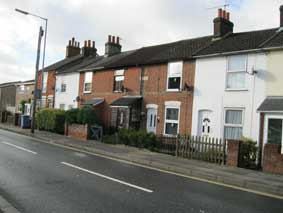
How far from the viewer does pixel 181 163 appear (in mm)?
14133

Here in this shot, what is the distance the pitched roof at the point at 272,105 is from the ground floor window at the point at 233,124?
177 centimetres

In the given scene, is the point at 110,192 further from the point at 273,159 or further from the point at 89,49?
the point at 89,49

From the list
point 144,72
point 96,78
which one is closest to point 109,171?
point 144,72

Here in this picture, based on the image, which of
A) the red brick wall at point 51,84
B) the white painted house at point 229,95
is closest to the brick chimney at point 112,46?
the red brick wall at point 51,84

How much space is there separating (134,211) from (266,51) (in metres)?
12.6

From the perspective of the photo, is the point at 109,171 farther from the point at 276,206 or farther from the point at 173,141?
the point at 173,141

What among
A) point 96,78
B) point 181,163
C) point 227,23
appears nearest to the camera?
point 181,163

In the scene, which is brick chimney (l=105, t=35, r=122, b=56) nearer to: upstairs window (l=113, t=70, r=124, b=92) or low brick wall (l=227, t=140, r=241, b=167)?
upstairs window (l=113, t=70, r=124, b=92)

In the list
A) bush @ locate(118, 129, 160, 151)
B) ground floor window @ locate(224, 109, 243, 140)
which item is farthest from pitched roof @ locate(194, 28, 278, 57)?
bush @ locate(118, 129, 160, 151)

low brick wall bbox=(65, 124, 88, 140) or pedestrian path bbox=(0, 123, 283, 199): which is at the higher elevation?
low brick wall bbox=(65, 124, 88, 140)

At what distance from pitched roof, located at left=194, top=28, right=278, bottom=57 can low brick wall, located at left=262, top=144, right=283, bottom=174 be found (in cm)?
621

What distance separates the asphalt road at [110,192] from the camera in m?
7.44

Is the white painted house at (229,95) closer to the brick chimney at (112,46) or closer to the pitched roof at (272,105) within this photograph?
the pitched roof at (272,105)

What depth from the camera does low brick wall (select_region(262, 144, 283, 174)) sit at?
42.4 feet
